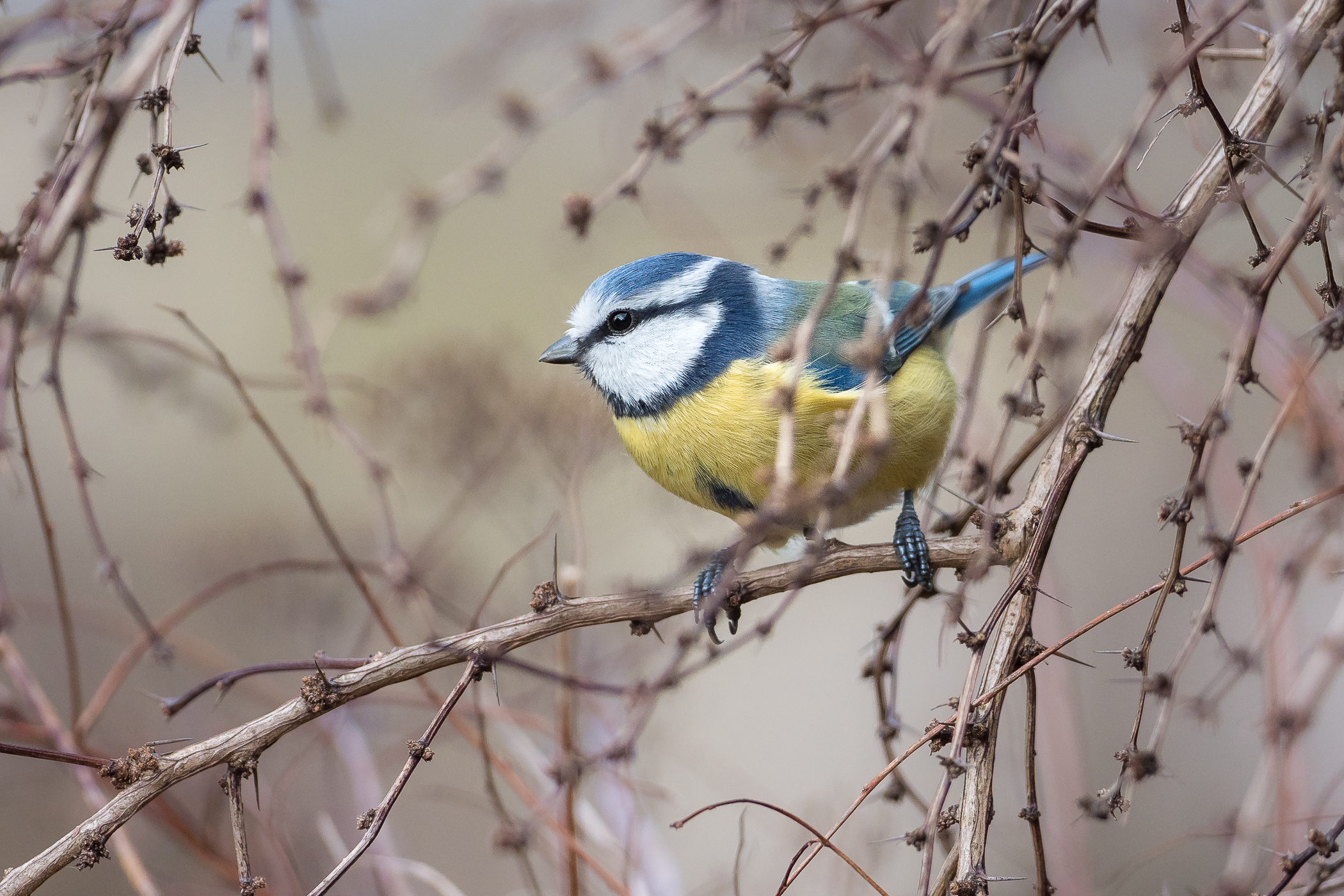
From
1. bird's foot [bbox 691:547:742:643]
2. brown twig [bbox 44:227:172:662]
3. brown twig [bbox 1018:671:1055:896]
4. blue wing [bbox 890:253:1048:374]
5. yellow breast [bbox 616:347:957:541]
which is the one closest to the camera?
brown twig [bbox 1018:671:1055:896]

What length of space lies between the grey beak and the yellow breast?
0.69 feet

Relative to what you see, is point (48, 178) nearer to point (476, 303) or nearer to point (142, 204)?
point (142, 204)

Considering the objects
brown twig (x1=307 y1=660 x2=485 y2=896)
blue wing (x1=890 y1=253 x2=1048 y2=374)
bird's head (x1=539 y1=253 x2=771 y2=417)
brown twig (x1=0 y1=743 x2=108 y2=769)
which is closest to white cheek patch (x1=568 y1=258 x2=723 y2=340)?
bird's head (x1=539 y1=253 x2=771 y2=417)

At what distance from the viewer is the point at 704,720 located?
4957mm

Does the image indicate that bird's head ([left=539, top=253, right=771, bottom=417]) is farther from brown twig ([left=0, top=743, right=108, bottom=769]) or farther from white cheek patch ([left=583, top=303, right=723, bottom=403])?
brown twig ([left=0, top=743, right=108, bottom=769])

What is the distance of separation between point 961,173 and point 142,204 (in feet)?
7.75

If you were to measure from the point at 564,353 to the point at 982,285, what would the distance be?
4.11 feet

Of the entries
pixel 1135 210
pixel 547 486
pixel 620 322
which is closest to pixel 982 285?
pixel 620 322

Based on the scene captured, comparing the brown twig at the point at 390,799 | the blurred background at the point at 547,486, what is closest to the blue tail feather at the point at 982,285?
the blurred background at the point at 547,486

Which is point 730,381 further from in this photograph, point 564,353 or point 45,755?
point 45,755

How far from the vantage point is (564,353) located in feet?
9.14

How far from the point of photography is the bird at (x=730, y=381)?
2.48 m

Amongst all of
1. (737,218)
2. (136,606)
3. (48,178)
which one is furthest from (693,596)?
(737,218)

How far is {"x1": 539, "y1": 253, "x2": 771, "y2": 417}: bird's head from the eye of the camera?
269cm
